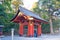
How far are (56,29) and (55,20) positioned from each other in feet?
7.40

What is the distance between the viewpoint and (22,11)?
23.2 meters

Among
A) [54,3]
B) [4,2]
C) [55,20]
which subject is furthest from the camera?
[55,20]

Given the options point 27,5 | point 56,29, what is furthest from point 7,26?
point 27,5

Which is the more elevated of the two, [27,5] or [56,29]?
[27,5]

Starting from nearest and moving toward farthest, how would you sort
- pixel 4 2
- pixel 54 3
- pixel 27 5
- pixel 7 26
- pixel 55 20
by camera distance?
pixel 4 2 → pixel 7 26 → pixel 54 3 → pixel 55 20 → pixel 27 5

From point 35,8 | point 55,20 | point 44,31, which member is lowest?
point 44,31

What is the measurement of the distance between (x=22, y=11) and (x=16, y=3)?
52.8 feet

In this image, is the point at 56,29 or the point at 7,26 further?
the point at 56,29

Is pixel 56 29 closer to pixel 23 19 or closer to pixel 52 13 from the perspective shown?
pixel 52 13

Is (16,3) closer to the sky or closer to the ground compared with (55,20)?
closer to the sky

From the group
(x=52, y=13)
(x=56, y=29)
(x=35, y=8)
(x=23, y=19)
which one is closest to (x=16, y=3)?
(x=35, y=8)

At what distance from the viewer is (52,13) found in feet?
129

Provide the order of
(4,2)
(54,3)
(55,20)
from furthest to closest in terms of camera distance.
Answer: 1. (55,20)
2. (54,3)
3. (4,2)

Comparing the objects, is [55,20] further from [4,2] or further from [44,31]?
[4,2]
